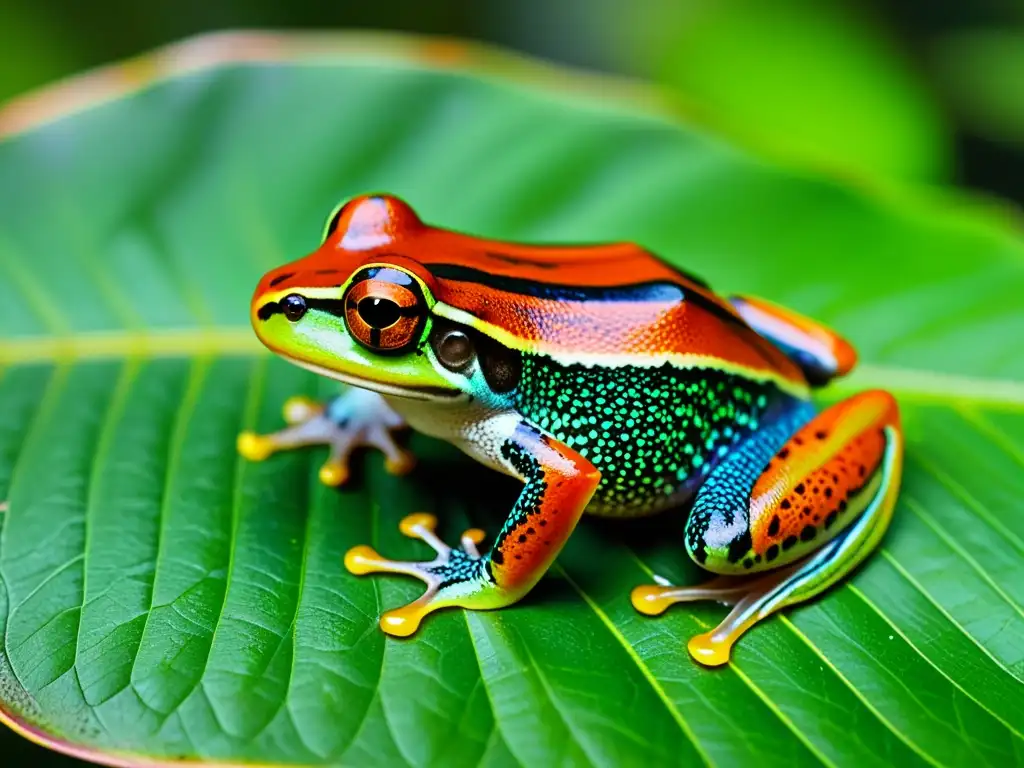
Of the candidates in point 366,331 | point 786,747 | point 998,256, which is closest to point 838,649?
point 786,747

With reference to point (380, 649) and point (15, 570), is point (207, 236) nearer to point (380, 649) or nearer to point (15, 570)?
point (15, 570)

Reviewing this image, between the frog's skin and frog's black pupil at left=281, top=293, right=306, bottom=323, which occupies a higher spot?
frog's black pupil at left=281, top=293, right=306, bottom=323

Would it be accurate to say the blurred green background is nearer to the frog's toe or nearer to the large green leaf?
the large green leaf

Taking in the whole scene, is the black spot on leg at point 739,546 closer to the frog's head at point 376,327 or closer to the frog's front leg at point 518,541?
the frog's front leg at point 518,541

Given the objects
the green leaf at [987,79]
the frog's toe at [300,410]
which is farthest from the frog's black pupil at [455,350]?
the green leaf at [987,79]

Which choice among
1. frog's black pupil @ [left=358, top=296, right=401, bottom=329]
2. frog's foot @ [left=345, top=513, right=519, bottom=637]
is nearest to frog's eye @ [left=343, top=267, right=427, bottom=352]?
frog's black pupil @ [left=358, top=296, right=401, bottom=329]

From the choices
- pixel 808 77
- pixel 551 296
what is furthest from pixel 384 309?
pixel 808 77

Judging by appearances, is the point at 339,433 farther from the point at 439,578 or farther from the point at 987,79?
the point at 987,79
